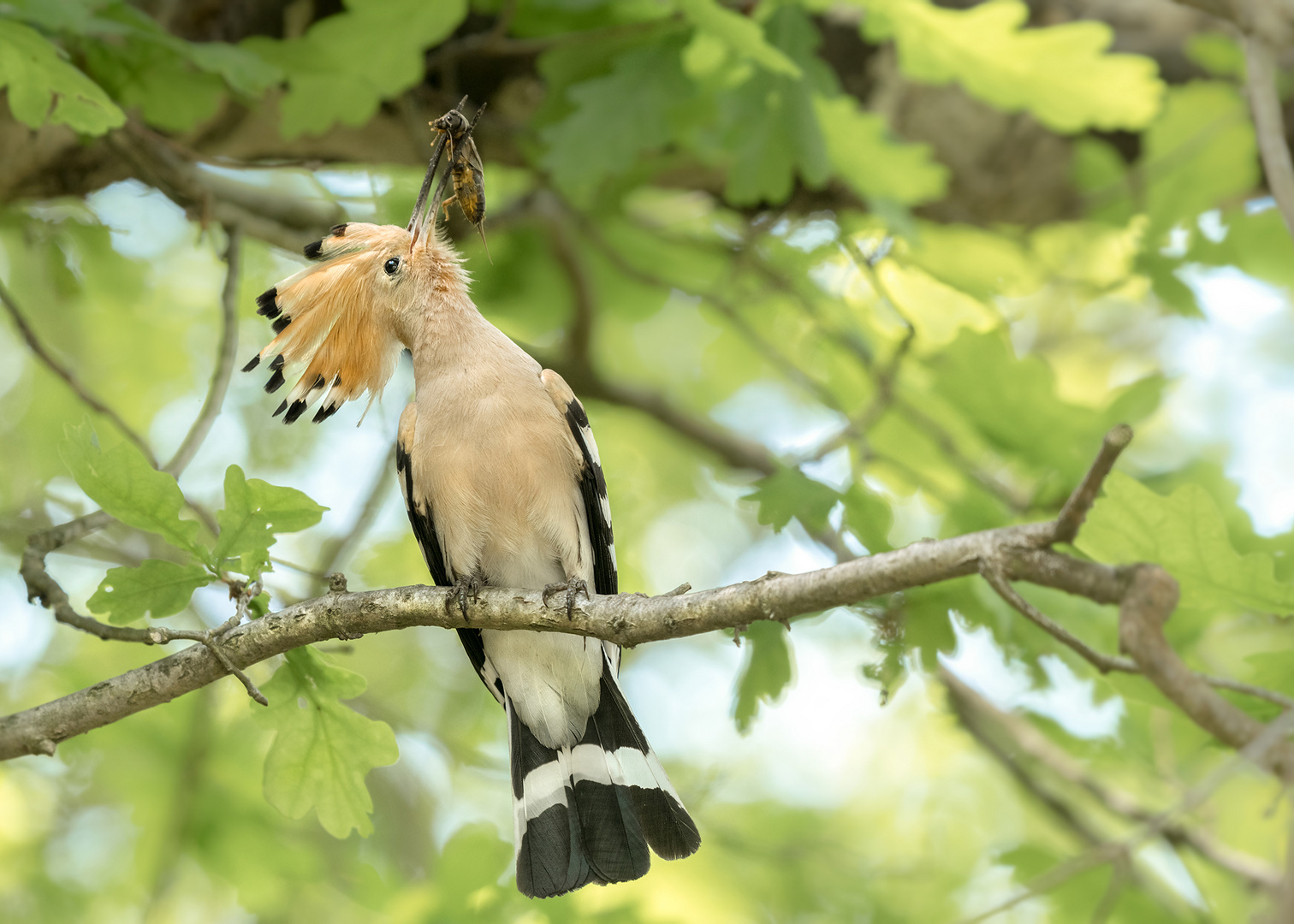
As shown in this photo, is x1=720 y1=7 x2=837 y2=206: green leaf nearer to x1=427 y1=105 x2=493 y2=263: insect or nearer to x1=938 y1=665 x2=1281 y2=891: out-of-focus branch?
→ x1=427 y1=105 x2=493 y2=263: insect

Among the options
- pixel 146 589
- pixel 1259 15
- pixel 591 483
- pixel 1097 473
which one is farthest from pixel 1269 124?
pixel 146 589

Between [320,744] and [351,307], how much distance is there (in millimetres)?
1691

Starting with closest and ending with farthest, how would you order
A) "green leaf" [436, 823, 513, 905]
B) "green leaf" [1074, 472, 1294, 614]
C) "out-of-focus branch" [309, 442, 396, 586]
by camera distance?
"green leaf" [1074, 472, 1294, 614] < "green leaf" [436, 823, 513, 905] < "out-of-focus branch" [309, 442, 396, 586]

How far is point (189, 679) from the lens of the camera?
263 centimetres

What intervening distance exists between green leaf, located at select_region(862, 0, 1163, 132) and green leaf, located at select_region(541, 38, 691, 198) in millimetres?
730

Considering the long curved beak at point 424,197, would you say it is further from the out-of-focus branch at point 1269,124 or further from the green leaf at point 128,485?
the out-of-focus branch at point 1269,124

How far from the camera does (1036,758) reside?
496cm

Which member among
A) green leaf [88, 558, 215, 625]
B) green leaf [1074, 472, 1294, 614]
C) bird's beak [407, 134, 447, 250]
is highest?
bird's beak [407, 134, 447, 250]

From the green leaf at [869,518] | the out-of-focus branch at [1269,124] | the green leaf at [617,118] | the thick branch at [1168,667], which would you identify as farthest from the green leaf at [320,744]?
the out-of-focus branch at [1269,124]

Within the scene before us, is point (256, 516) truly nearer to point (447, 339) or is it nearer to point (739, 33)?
point (447, 339)

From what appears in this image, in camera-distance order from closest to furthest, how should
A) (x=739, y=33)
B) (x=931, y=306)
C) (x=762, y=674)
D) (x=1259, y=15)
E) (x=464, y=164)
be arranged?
(x=739, y=33) → (x=762, y=674) → (x=1259, y=15) → (x=464, y=164) → (x=931, y=306)

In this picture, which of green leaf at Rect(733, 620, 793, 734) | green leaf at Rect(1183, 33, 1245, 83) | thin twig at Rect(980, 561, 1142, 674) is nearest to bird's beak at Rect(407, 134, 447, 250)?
green leaf at Rect(733, 620, 793, 734)

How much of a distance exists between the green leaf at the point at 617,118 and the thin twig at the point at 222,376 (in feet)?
4.09

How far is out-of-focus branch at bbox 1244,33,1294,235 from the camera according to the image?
3004mm
